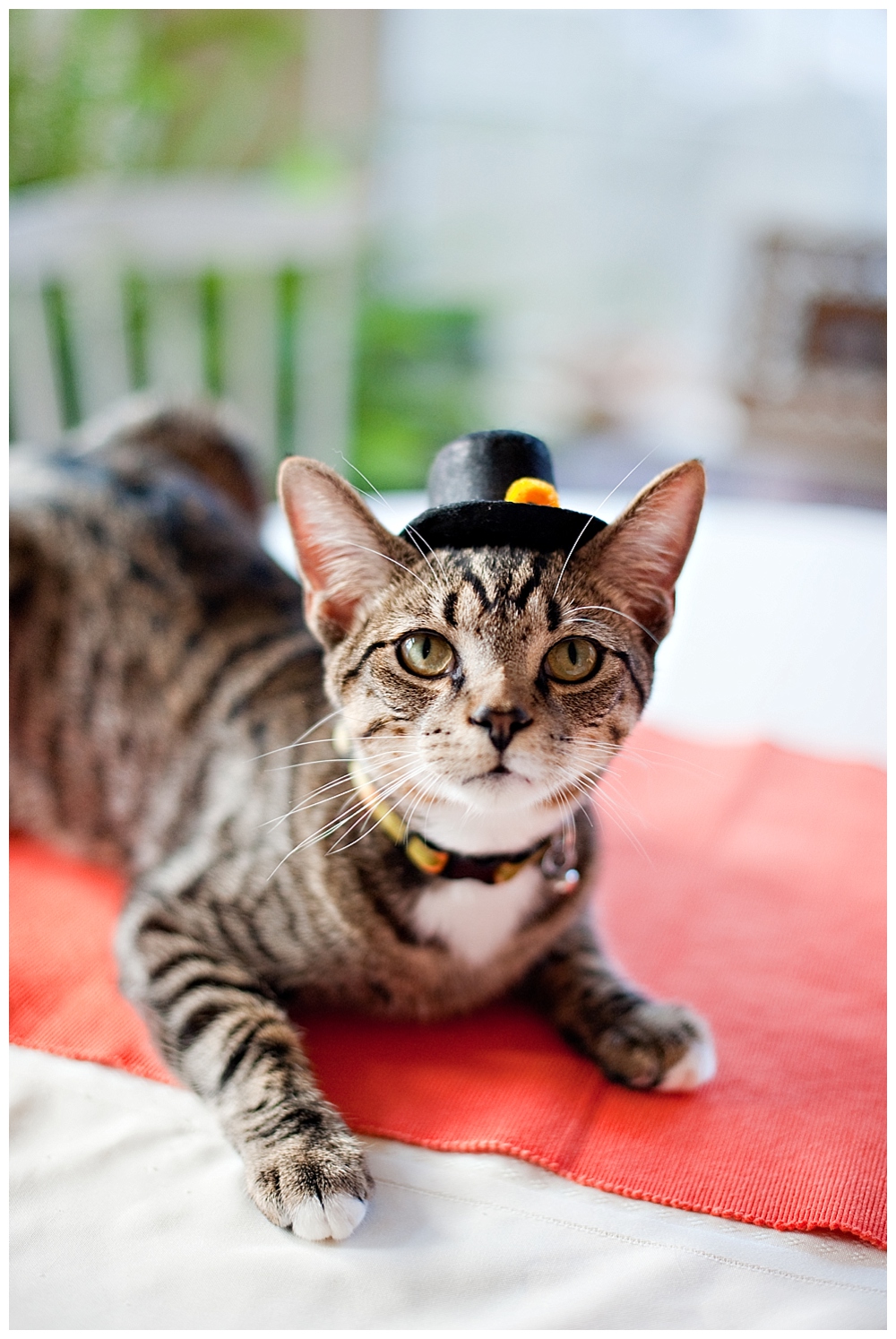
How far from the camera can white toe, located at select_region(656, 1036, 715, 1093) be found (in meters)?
Result: 1.10

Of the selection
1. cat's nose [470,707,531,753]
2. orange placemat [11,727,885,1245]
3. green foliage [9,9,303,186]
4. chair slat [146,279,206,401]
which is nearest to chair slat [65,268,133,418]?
chair slat [146,279,206,401]

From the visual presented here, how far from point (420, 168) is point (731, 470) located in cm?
162

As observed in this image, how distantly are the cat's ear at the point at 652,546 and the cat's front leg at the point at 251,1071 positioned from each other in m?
0.54

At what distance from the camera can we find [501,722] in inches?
37.0

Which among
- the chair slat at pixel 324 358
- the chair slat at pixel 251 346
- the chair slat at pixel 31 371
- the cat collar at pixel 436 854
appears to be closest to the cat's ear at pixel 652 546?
the cat collar at pixel 436 854

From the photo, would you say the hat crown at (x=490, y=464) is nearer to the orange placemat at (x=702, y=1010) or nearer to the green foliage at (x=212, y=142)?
the orange placemat at (x=702, y=1010)

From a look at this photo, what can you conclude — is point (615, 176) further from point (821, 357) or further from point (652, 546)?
point (652, 546)

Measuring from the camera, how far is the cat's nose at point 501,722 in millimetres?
941

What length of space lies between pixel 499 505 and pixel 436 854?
354 mm

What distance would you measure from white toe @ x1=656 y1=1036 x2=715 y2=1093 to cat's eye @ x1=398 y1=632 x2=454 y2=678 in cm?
46

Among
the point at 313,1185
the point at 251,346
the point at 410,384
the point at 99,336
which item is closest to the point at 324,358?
the point at 251,346

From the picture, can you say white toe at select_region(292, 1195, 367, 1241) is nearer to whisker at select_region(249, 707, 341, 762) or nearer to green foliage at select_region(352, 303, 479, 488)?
whisker at select_region(249, 707, 341, 762)

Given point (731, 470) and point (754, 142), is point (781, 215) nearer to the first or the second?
point (754, 142)

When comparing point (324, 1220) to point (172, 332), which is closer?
point (324, 1220)
